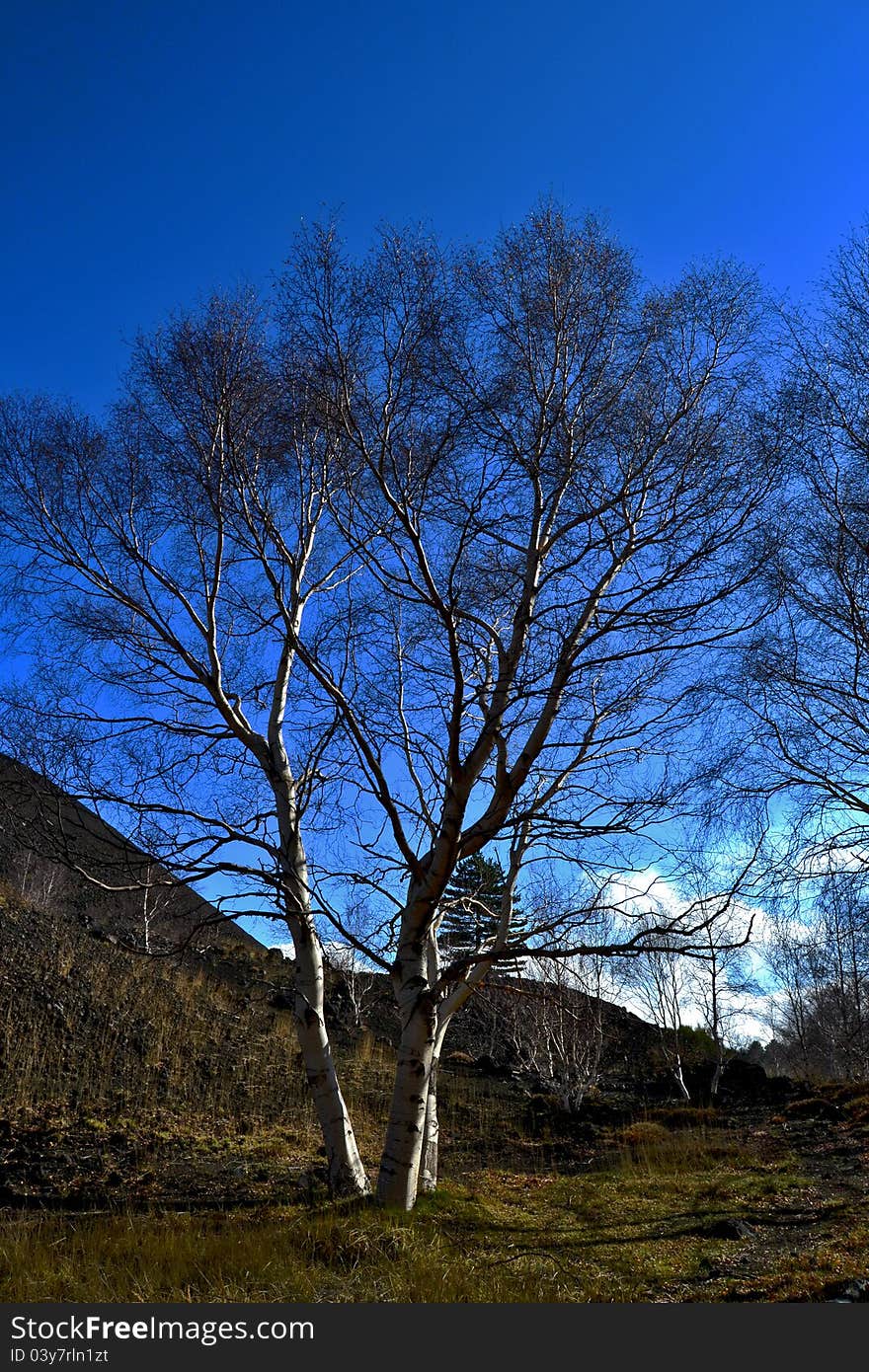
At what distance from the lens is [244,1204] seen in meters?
8.24

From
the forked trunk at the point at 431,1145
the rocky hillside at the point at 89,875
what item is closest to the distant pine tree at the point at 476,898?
the forked trunk at the point at 431,1145

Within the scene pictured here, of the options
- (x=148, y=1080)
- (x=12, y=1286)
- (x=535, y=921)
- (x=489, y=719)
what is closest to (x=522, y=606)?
(x=489, y=719)

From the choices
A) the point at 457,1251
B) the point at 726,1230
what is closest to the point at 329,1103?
the point at 457,1251

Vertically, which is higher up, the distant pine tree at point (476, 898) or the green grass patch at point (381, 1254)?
the distant pine tree at point (476, 898)

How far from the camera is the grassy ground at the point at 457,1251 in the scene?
5.21 m

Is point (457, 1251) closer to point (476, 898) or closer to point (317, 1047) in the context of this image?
point (317, 1047)

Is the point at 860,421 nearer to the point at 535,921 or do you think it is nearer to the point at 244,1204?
the point at 535,921

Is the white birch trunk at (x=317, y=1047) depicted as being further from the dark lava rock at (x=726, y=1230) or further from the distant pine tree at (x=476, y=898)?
the dark lava rock at (x=726, y=1230)

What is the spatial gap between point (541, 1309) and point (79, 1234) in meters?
3.65

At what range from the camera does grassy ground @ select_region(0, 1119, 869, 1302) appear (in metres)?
5.21

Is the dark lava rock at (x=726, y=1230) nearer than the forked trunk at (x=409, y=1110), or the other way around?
the forked trunk at (x=409, y=1110)

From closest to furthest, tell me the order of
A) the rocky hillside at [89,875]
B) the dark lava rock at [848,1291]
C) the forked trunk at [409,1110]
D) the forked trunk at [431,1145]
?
the dark lava rock at [848,1291]
the forked trunk at [409,1110]
the rocky hillside at [89,875]
the forked trunk at [431,1145]

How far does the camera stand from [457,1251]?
6309 mm

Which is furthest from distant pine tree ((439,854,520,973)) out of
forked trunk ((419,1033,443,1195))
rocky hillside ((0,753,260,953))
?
rocky hillside ((0,753,260,953))
